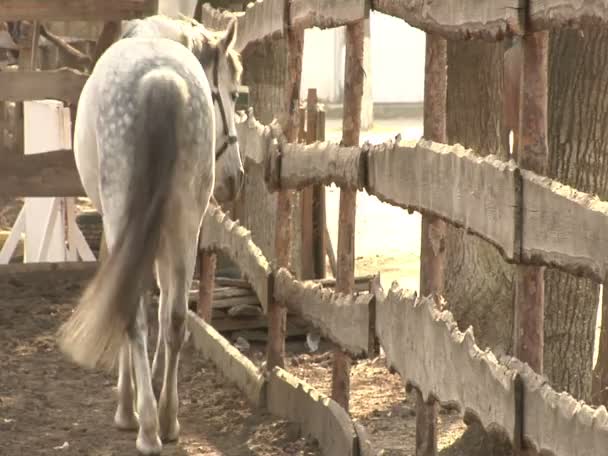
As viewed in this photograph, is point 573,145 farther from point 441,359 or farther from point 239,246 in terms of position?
point 441,359

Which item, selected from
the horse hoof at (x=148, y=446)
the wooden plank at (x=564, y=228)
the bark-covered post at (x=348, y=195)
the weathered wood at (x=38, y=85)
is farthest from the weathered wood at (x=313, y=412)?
the weathered wood at (x=38, y=85)

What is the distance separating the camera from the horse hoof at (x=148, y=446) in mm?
5914

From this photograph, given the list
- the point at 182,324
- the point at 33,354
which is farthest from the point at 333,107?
the point at 182,324

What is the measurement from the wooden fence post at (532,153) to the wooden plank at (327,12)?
1.65 metres

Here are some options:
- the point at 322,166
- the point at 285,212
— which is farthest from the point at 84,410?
the point at 322,166

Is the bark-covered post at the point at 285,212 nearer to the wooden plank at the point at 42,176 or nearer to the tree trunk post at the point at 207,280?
the tree trunk post at the point at 207,280

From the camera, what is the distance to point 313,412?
19.5 feet

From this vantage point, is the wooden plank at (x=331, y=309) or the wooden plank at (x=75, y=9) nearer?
the wooden plank at (x=331, y=309)

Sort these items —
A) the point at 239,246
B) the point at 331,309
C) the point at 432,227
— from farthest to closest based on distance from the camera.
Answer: the point at 239,246
the point at 331,309
the point at 432,227

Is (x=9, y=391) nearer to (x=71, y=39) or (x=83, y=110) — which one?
(x=83, y=110)

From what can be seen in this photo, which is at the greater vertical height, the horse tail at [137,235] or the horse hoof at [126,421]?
the horse tail at [137,235]

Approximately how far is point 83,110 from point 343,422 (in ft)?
6.05

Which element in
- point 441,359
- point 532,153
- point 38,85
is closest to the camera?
point 532,153

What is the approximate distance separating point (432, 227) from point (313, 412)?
128 cm
